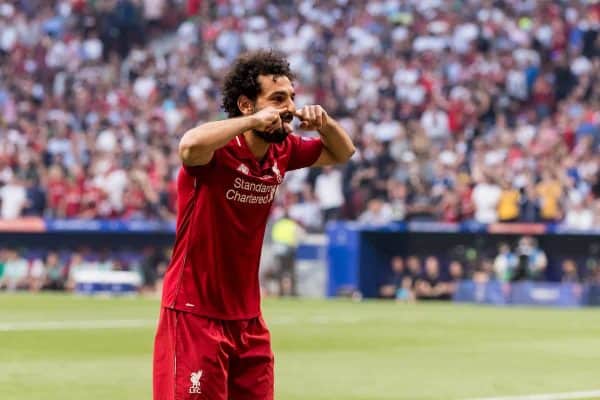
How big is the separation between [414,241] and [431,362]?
12619 mm

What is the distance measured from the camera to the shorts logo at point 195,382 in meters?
5.53

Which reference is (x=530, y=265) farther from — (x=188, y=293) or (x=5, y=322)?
(x=188, y=293)

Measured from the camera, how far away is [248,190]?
5.64m

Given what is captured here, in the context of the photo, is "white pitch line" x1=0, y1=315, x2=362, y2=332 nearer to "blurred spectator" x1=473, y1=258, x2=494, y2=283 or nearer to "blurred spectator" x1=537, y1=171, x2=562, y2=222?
"blurred spectator" x1=473, y1=258, x2=494, y2=283

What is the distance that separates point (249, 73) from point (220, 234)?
2.34 ft

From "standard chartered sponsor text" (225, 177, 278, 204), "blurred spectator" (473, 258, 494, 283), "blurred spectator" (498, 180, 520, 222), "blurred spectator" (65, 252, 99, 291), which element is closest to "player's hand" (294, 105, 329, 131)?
"standard chartered sponsor text" (225, 177, 278, 204)

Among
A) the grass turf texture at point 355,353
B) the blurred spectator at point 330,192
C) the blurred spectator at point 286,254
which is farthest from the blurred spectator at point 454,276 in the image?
the grass turf texture at point 355,353

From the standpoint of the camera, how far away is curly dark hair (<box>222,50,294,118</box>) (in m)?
5.71

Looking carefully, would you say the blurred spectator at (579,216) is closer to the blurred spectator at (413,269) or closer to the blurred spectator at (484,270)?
the blurred spectator at (484,270)

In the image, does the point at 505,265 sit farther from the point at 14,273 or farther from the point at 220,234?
the point at 220,234

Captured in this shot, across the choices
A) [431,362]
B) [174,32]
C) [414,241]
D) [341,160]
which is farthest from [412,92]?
[341,160]

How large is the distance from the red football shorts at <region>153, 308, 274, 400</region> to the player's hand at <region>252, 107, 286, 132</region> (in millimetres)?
879

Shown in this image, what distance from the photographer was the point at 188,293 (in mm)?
5652

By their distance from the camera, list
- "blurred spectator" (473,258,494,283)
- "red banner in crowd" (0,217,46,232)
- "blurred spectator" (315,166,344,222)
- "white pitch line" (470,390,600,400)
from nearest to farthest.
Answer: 1. "white pitch line" (470,390,600,400)
2. "blurred spectator" (473,258,494,283)
3. "blurred spectator" (315,166,344,222)
4. "red banner in crowd" (0,217,46,232)
